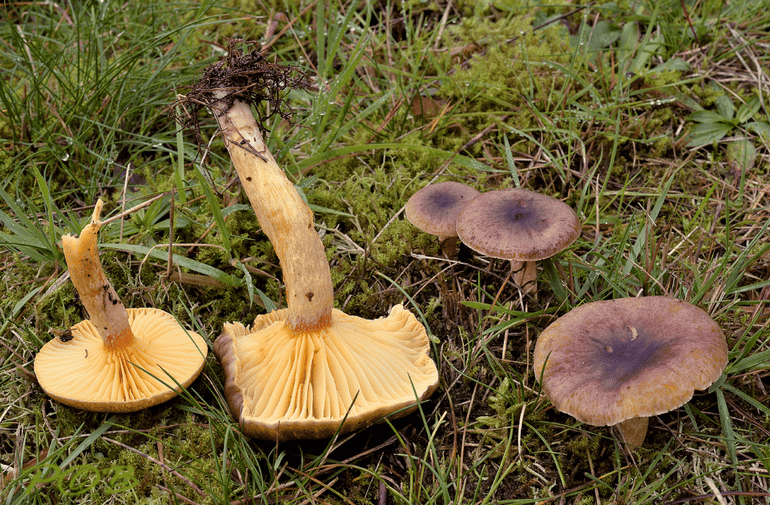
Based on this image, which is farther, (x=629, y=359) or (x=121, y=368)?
(x=121, y=368)

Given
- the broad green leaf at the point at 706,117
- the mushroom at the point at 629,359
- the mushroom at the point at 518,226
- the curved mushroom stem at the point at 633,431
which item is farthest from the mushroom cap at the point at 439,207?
the broad green leaf at the point at 706,117

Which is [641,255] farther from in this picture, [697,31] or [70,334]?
[70,334]

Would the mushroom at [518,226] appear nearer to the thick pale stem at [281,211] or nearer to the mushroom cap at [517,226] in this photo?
the mushroom cap at [517,226]

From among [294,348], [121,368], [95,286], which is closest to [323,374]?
[294,348]

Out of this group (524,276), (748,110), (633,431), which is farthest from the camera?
(748,110)

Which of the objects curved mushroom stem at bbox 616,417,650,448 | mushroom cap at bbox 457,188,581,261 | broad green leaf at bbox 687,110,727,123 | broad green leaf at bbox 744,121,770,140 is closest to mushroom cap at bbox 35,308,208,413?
mushroom cap at bbox 457,188,581,261

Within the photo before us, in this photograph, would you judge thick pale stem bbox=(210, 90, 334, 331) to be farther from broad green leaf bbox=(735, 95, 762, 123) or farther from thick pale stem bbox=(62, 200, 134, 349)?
broad green leaf bbox=(735, 95, 762, 123)

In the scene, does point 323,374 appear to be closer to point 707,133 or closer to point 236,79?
point 236,79

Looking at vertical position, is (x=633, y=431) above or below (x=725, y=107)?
below
